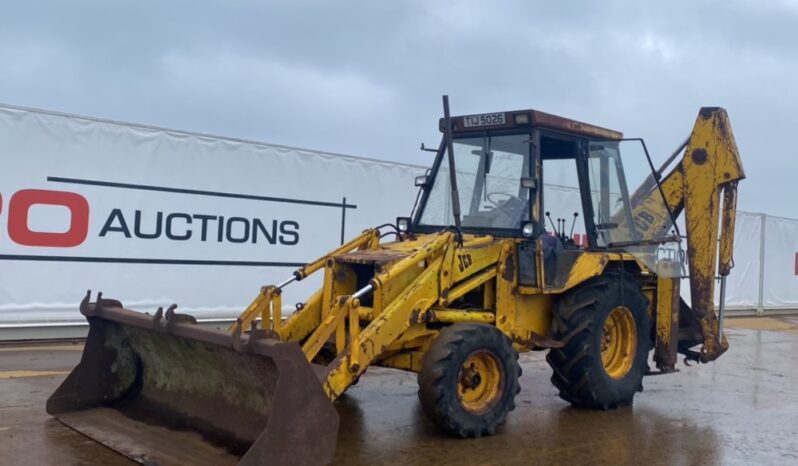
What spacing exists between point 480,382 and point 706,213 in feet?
12.0

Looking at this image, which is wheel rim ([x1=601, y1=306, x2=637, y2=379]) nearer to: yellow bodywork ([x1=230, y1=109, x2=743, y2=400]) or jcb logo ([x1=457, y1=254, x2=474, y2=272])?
yellow bodywork ([x1=230, y1=109, x2=743, y2=400])

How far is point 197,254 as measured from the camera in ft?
38.1

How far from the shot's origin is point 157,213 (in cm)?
1122

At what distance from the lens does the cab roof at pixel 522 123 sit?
7.05 m

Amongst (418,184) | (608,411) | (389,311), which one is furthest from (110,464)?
(608,411)

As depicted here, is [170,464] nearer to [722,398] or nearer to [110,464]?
[110,464]

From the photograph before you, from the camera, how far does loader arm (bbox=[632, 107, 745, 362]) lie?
826 cm

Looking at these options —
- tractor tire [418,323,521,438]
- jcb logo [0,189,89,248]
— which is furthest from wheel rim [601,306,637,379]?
jcb logo [0,189,89,248]

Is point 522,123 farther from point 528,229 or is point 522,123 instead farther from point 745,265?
point 745,265

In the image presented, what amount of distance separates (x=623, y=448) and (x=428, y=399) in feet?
5.38

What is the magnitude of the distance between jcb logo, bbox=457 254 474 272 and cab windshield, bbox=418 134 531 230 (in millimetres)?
628

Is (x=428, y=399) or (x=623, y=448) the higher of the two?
(x=428, y=399)

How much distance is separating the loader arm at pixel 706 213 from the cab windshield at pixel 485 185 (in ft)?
5.69


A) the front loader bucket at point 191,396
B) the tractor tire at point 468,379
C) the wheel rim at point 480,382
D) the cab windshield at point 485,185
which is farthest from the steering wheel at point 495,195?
the front loader bucket at point 191,396
